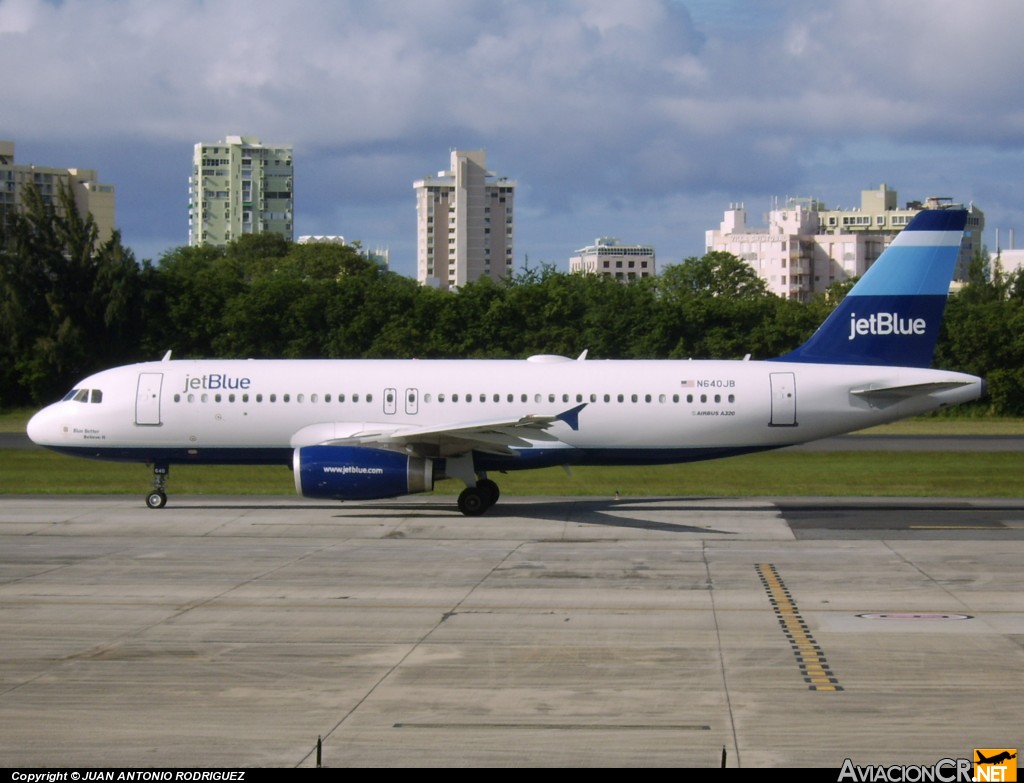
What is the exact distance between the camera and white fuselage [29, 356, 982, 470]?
1193 inches

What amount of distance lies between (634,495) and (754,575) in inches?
511

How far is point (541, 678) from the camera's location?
13.9m

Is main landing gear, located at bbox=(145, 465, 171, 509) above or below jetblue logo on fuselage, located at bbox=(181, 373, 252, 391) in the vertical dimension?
below

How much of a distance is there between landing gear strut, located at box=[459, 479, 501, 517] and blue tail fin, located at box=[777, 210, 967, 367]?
8.53 meters

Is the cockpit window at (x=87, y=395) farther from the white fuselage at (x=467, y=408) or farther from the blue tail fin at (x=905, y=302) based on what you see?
the blue tail fin at (x=905, y=302)

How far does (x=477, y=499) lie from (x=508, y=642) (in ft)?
45.2

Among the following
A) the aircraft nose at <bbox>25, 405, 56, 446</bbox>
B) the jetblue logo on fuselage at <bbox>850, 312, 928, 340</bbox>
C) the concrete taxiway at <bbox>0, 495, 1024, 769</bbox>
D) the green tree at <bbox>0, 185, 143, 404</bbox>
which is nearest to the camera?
the concrete taxiway at <bbox>0, 495, 1024, 769</bbox>

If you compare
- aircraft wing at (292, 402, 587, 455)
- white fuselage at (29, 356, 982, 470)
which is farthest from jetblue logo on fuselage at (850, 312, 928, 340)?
aircraft wing at (292, 402, 587, 455)

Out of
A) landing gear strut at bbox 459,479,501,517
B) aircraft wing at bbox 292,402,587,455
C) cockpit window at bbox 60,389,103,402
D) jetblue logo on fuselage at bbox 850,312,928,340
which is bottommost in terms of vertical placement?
landing gear strut at bbox 459,479,501,517

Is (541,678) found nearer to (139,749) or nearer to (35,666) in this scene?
(139,749)

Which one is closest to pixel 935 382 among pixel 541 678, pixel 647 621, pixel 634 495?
pixel 634 495

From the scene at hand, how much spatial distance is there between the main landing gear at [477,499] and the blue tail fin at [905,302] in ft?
28.0

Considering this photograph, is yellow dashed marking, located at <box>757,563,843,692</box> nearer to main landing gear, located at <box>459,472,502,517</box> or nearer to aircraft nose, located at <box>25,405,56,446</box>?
main landing gear, located at <box>459,472,502,517</box>

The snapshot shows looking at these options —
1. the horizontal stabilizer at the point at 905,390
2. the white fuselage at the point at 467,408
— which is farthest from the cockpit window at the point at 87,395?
the horizontal stabilizer at the point at 905,390
